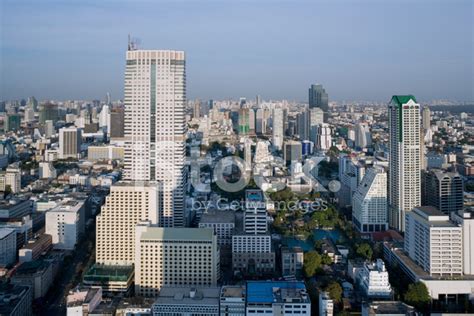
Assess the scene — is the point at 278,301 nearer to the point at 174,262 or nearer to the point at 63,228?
the point at 174,262

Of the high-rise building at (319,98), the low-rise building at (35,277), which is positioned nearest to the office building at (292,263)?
the low-rise building at (35,277)

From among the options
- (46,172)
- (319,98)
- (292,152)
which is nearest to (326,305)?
(46,172)

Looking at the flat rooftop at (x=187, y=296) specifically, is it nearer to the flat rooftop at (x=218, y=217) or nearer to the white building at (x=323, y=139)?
the flat rooftop at (x=218, y=217)

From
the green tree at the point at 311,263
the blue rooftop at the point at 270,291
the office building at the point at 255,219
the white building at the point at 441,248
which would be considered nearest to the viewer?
the blue rooftop at the point at 270,291

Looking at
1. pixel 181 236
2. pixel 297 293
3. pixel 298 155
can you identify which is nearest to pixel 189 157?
pixel 298 155

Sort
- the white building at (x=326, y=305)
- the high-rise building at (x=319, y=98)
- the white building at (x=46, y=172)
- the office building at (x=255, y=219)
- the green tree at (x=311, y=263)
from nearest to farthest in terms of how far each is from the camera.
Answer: the white building at (x=326, y=305), the green tree at (x=311, y=263), the office building at (x=255, y=219), the white building at (x=46, y=172), the high-rise building at (x=319, y=98)

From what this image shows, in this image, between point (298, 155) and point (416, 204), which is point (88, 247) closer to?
point (416, 204)
